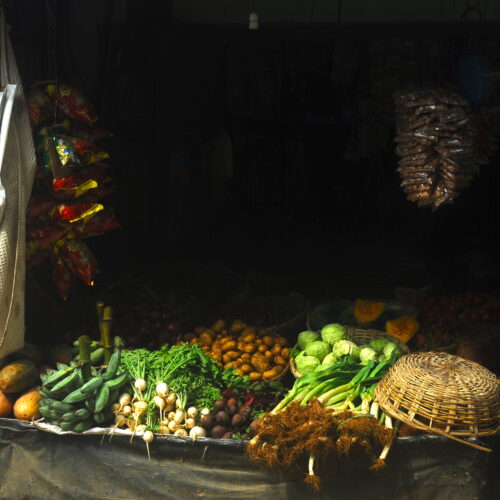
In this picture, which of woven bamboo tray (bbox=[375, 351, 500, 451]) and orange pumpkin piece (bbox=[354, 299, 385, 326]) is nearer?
woven bamboo tray (bbox=[375, 351, 500, 451])

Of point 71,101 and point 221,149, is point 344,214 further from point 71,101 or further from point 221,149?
point 71,101

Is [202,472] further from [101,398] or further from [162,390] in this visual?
[101,398]

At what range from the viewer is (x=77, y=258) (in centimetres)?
460

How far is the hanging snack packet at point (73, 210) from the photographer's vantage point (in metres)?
4.48

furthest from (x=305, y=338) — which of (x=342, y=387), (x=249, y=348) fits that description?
(x=342, y=387)

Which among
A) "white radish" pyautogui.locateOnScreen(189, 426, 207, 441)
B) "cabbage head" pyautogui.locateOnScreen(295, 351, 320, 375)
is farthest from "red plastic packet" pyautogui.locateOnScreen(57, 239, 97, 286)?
"cabbage head" pyautogui.locateOnScreen(295, 351, 320, 375)

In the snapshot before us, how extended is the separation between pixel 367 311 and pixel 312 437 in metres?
1.93

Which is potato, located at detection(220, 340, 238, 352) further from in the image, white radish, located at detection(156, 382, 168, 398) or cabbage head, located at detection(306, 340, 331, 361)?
white radish, located at detection(156, 382, 168, 398)

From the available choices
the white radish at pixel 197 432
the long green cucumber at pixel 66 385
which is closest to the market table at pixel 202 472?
the white radish at pixel 197 432

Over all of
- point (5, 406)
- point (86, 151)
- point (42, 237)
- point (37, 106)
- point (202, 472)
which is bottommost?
point (202, 472)

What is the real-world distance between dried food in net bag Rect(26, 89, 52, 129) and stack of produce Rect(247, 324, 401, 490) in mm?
2266

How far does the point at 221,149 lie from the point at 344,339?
8.23 feet

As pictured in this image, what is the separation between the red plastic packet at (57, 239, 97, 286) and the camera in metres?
4.59

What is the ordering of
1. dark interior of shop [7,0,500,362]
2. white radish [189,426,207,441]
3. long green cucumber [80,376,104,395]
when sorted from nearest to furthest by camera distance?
white radish [189,426,207,441]
long green cucumber [80,376,104,395]
dark interior of shop [7,0,500,362]
